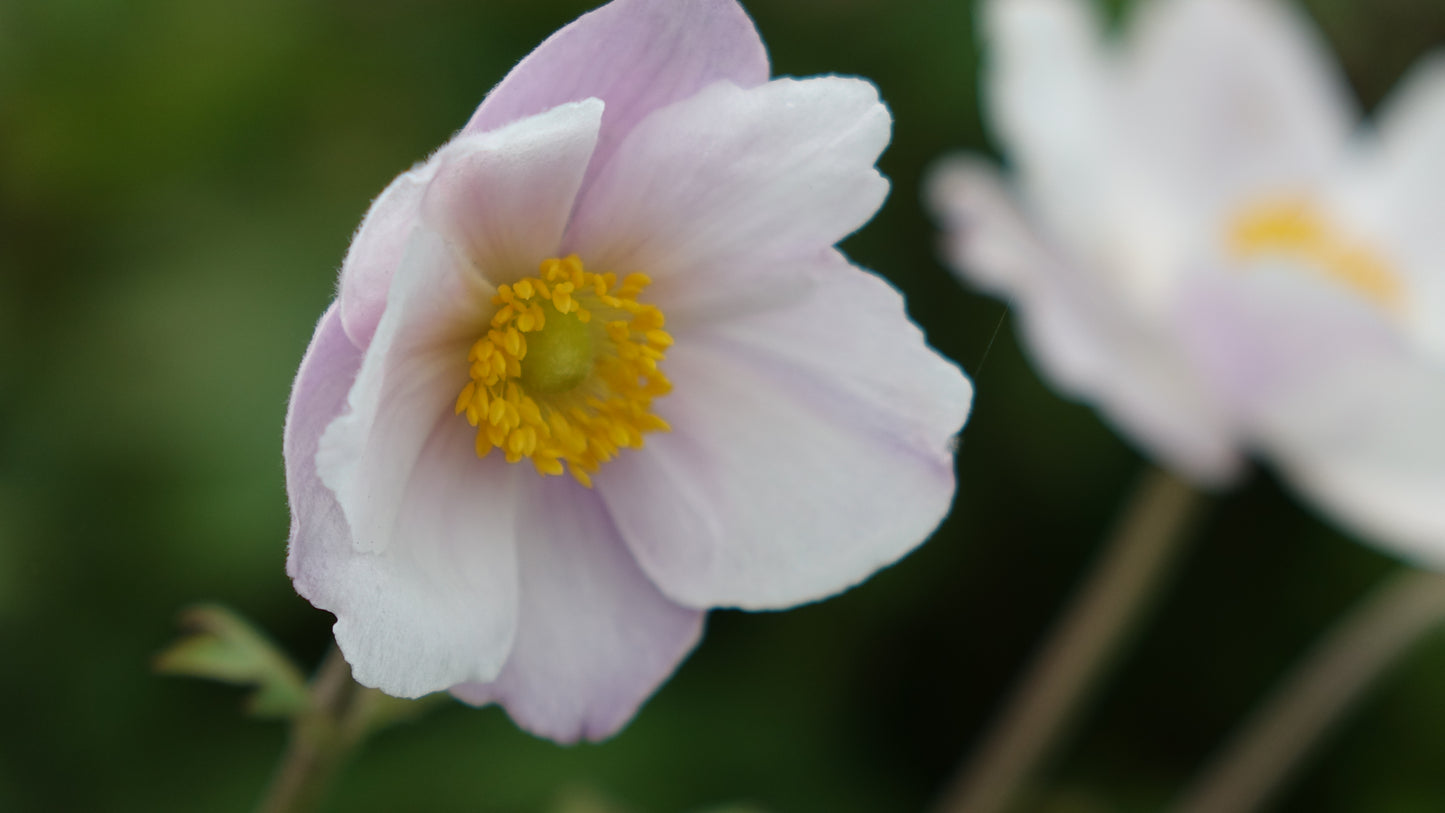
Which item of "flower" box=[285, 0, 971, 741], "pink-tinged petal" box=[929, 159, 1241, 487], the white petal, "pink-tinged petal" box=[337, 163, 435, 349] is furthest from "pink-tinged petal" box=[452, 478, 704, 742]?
the white petal

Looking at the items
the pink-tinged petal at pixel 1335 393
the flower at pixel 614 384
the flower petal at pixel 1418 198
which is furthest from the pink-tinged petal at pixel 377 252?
the flower petal at pixel 1418 198

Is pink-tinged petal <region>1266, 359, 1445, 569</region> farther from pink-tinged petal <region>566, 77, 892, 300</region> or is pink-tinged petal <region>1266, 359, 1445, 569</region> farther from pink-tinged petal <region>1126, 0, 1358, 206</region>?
pink-tinged petal <region>566, 77, 892, 300</region>

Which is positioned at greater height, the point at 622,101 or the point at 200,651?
the point at 622,101

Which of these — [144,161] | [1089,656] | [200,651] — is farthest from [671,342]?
[144,161]

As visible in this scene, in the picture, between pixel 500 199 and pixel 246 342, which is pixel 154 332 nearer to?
pixel 246 342

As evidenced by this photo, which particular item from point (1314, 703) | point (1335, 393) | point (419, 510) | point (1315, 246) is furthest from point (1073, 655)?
point (419, 510)

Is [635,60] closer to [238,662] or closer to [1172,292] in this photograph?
[238,662]
